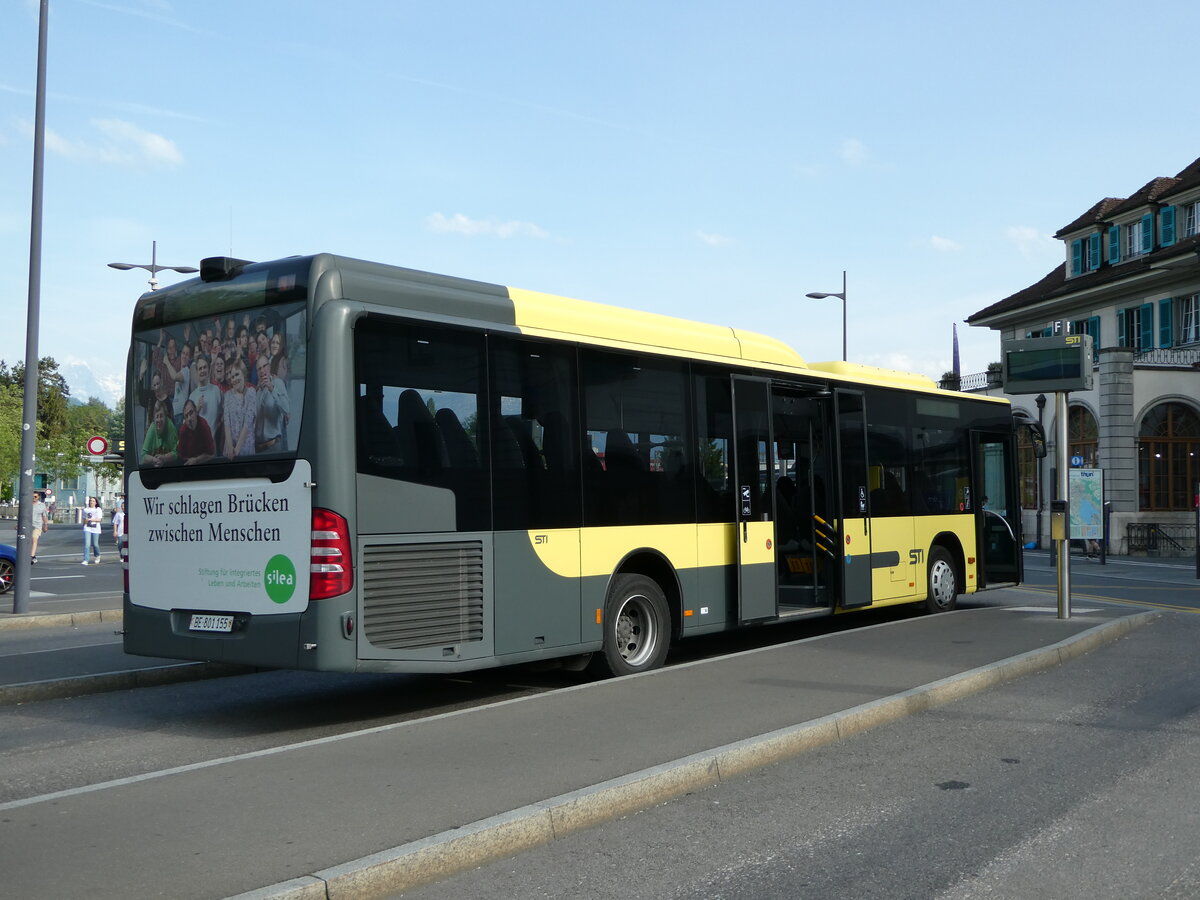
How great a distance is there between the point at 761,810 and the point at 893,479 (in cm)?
933

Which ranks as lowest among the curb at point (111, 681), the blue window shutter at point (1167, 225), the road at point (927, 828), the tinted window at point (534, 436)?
the road at point (927, 828)

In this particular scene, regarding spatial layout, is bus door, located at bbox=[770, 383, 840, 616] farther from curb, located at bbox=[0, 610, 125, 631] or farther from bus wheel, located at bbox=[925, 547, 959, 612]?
curb, located at bbox=[0, 610, 125, 631]

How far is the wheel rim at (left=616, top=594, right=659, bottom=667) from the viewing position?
1070cm

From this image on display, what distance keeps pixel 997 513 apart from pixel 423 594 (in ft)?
38.0

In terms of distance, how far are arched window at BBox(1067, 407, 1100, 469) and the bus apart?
32896 millimetres

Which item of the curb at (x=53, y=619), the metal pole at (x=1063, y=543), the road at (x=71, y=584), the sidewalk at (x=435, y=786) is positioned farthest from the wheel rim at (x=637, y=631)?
the road at (x=71, y=584)

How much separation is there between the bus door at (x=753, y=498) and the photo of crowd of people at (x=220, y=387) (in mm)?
5058

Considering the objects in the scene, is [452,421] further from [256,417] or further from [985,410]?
[985,410]

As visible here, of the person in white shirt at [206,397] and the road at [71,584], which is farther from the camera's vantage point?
the road at [71,584]

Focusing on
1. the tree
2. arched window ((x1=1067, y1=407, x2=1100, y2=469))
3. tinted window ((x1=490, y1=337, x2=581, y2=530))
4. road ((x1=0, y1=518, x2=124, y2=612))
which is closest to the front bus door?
tinted window ((x1=490, y1=337, x2=581, y2=530))

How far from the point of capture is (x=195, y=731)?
8664 millimetres

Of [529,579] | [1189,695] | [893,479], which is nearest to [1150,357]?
[893,479]

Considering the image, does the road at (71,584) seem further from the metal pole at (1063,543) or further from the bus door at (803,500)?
the metal pole at (1063,543)

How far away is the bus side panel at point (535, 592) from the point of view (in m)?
9.16
